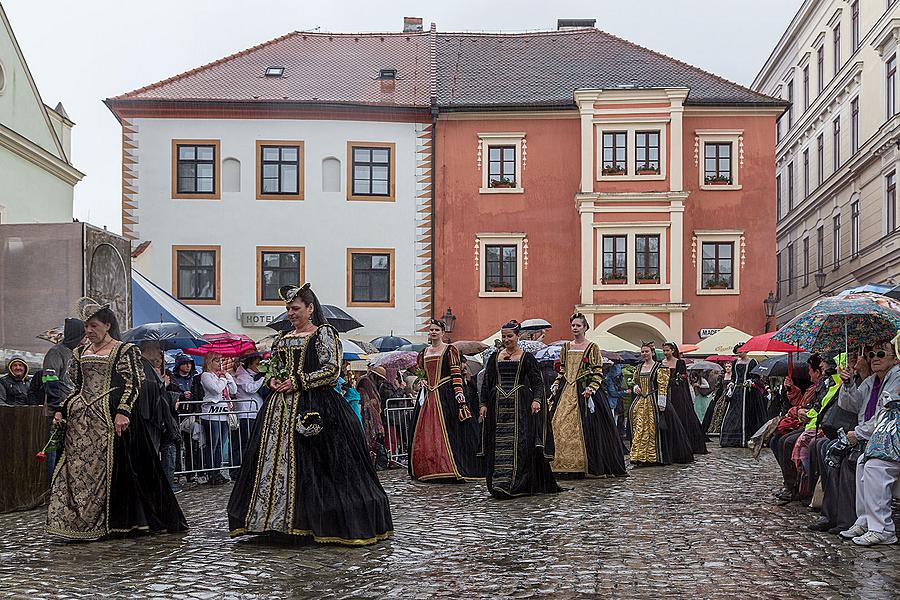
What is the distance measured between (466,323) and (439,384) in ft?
73.8

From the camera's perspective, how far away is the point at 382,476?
637 inches

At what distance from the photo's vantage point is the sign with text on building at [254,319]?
36.0m

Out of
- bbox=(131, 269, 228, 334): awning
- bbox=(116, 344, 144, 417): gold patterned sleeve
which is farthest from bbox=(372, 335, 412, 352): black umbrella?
bbox=(116, 344, 144, 417): gold patterned sleeve


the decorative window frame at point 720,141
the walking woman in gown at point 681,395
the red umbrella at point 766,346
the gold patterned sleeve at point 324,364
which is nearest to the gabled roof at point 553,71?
the decorative window frame at point 720,141

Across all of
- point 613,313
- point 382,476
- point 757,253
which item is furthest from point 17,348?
point 757,253

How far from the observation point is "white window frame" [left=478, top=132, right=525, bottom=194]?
37438 mm

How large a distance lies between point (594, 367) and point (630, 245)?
72.7ft

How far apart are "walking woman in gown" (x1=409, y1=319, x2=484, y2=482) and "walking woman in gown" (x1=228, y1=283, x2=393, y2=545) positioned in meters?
5.24

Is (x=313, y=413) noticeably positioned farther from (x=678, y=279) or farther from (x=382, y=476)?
(x=678, y=279)

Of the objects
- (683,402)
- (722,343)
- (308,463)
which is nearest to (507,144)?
(722,343)

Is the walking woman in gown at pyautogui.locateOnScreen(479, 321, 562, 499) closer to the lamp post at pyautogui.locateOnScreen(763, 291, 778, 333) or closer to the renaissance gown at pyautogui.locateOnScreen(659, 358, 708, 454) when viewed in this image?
the renaissance gown at pyautogui.locateOnScreen(659, 358, 708, 454)

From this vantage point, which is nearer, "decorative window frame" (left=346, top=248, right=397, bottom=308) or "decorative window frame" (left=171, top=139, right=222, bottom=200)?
"decorative window frame" (left=171, top=139, right=222, bottom=200)

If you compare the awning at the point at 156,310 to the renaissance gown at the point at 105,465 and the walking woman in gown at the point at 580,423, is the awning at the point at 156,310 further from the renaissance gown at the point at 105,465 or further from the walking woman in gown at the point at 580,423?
the renaissance gown at the point at 105,465

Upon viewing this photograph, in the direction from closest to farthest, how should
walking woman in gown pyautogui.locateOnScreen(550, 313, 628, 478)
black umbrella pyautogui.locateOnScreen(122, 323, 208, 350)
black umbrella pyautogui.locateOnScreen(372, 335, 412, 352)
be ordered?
1. black umbrella pyautogui.locateOnScreen(122, 323, 208, 350)
2. walking woman in gown pyautogui.locateOnScreen(550, 313, 628, 478)
3. black umbrella pyautogui.locateOnScreen(372, 335, 412, 352)
